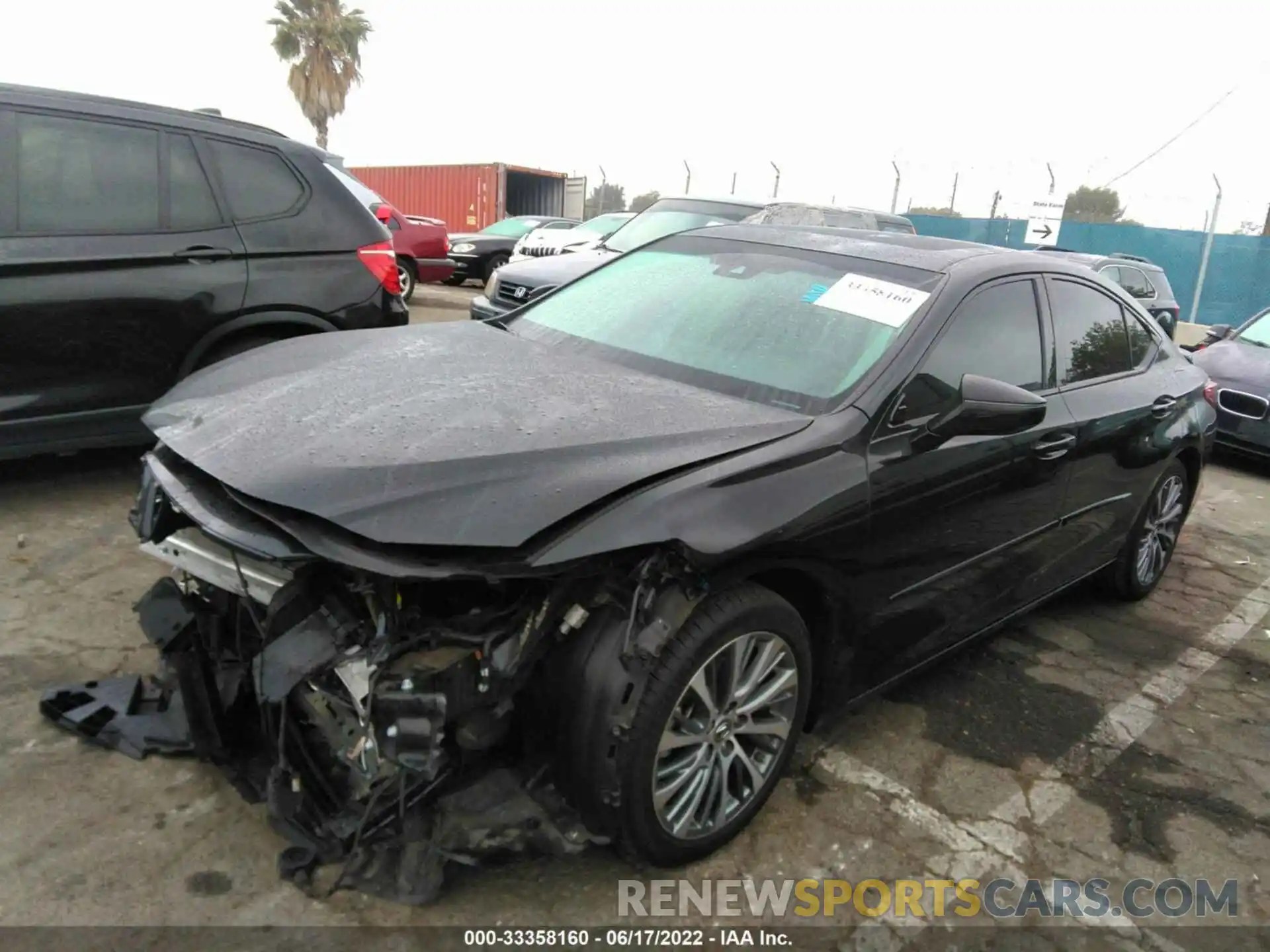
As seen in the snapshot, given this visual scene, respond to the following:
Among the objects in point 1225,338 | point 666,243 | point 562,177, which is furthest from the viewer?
point 562,177

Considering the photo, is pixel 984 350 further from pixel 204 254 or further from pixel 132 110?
pixel 132 110

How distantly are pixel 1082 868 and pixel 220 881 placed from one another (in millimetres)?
2404

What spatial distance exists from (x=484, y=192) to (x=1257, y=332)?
19452mm

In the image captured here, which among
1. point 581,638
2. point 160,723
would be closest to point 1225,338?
point 581,638

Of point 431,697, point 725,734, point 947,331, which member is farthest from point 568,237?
point 431,697

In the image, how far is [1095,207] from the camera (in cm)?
2152

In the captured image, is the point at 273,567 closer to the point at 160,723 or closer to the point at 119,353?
the point at 160,723

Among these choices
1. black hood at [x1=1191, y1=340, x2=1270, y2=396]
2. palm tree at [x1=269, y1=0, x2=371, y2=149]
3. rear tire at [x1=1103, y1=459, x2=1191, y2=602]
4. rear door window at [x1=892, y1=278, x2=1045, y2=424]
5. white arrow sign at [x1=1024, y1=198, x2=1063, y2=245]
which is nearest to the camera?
rear door window at [x1=892, y1=278, x2=1045, y2=424]

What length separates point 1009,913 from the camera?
2.50 metres

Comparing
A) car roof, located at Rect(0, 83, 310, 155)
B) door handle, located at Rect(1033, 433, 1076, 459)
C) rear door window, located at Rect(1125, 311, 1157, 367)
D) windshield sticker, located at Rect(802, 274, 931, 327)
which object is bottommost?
door handle, located at Rect(1033, 433, 1076, 459)

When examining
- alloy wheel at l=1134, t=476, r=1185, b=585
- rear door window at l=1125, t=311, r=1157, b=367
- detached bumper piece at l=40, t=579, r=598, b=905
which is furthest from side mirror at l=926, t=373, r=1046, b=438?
alloy wheel at l=1134, t=476, r=1185, b=585

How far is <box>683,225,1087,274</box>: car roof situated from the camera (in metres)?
3.30

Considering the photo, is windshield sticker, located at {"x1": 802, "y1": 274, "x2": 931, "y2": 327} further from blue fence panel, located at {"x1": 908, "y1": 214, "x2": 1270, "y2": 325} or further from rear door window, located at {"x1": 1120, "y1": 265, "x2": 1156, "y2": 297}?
blue fence panel, located at {"x1": 908, "y1": 214, "x2": 1270, "y2": 325}

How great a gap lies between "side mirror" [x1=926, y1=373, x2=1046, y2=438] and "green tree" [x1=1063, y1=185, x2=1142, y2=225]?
20.2 meters
